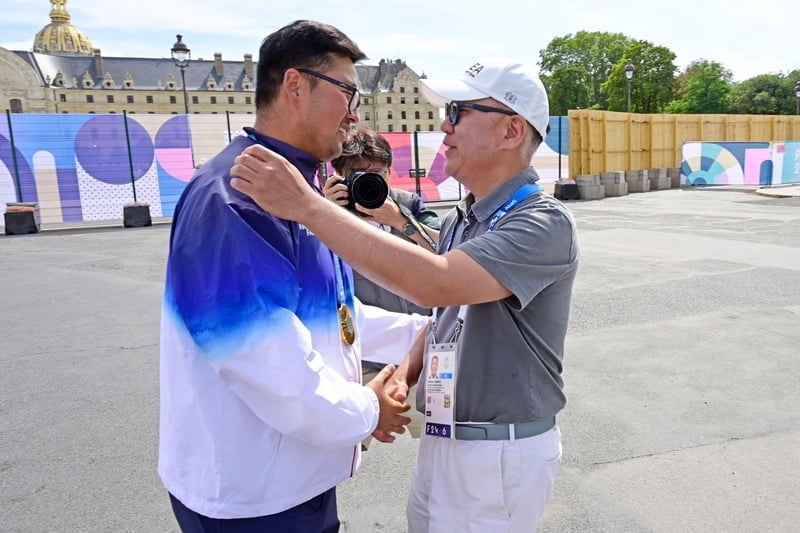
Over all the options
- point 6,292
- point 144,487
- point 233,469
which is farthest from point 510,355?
point 6,292

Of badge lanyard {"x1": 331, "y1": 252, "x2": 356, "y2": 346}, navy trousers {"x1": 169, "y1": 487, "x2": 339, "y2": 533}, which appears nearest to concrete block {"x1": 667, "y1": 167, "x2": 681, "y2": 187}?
badge lanyard {"x1": 331, "y1": 252, "x2": 356, "y2": 346}

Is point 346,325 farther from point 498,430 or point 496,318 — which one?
point 498,430

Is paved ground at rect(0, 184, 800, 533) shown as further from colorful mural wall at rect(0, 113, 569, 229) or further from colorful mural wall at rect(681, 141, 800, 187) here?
colorful mural wall at rect(681, 141, 800, 187)

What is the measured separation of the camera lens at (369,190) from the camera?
2.49m

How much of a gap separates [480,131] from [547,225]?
41 centimetres

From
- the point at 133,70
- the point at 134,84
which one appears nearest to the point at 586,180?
the point at 134,84

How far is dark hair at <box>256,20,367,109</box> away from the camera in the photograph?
1.70 m

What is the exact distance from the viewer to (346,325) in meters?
1.81

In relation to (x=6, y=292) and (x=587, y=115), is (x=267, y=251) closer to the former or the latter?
(x=6, y=292)

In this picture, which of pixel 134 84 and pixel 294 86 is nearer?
pixel 294 86

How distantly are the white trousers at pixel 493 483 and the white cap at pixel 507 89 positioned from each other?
1.01 metres

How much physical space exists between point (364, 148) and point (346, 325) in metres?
2.00

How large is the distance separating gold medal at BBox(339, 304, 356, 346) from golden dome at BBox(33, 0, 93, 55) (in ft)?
485

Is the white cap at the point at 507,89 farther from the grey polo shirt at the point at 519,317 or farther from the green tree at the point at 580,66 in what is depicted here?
the green tree at the point at 580,66
